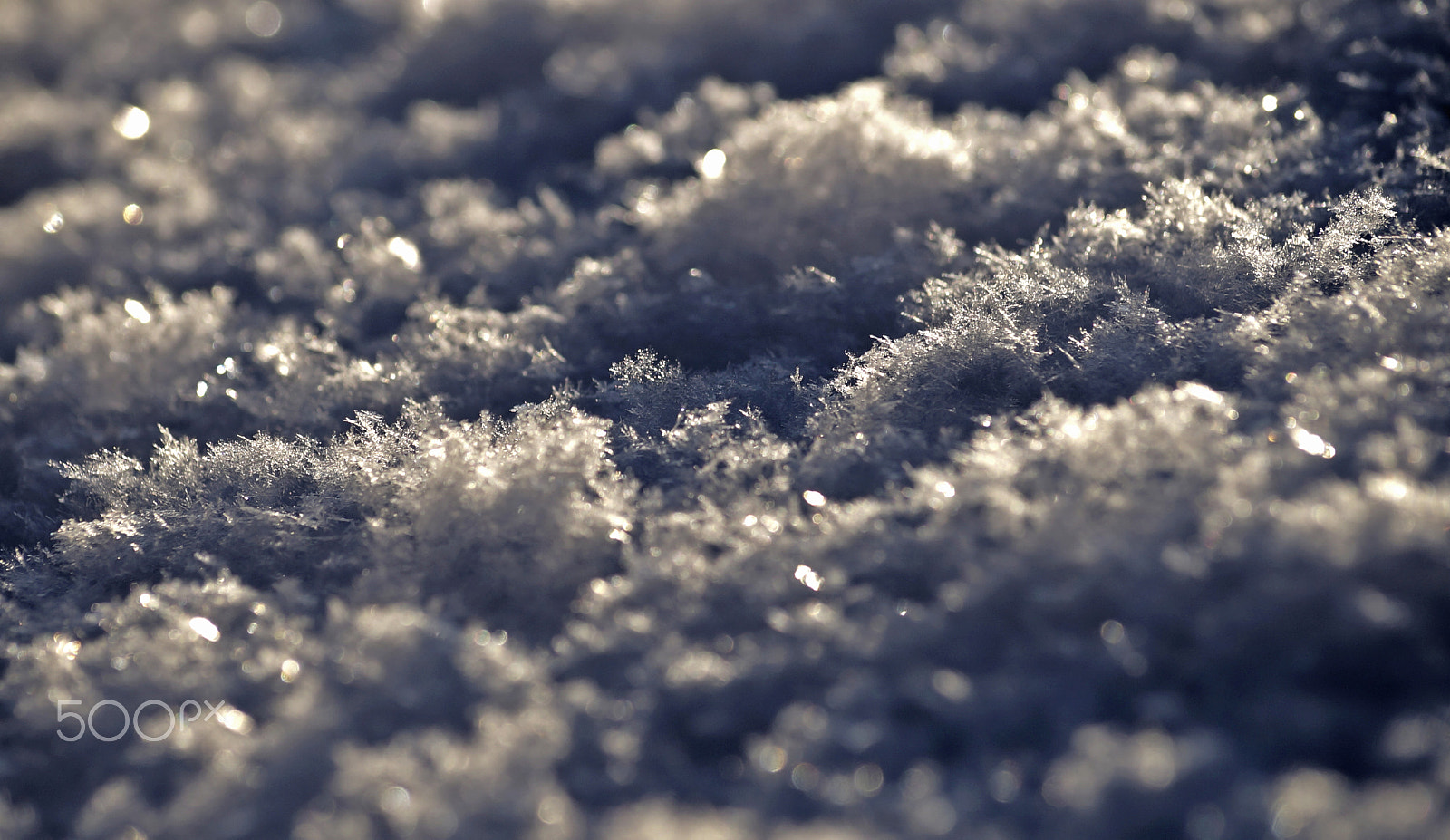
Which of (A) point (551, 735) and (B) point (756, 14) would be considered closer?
(A) point (551, 735)

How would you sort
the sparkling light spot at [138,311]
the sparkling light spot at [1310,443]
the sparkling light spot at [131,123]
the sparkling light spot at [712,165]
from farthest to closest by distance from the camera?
the sparkling light spot at [131,123], the sparkling light spot at [712,165], the sparkling light spot at [138,311], the sparkling light spot at [1310,443]

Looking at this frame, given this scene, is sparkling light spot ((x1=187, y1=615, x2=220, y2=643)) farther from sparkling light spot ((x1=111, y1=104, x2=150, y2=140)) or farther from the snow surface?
sparkling light spot ((x1=111, y1=104, x2=150, y2=140))

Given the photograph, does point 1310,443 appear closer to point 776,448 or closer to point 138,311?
point 776,448

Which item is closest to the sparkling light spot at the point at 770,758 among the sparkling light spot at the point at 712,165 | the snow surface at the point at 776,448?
the snow surface at the point at 776,448

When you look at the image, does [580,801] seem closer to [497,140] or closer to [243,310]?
[243,310]

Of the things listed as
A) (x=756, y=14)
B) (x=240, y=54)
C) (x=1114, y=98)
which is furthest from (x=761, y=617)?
(x=240, y=54)

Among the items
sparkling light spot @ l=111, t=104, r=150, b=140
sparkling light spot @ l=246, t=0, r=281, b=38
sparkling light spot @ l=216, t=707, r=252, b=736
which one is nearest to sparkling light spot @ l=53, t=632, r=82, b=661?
sparkling light spot @ l=216, t=707, r=252, b=736

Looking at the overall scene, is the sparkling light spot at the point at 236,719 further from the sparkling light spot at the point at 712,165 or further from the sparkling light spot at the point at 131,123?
the sparkling light spot at the point at 131,123
